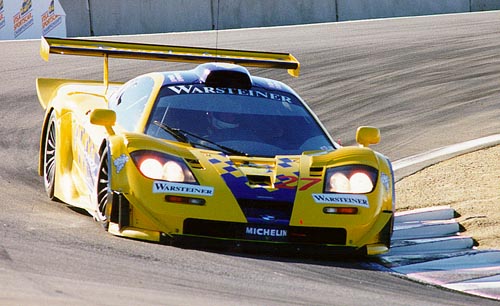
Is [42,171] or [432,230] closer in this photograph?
[432,230]

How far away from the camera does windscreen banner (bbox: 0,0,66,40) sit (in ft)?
72.2

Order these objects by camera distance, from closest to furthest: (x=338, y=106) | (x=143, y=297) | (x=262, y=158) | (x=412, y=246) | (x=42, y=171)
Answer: (x=143, y=297) → (x=262, y=158) → (x=412, y=246) → (x=42, y=171) → (x=338, y=106)

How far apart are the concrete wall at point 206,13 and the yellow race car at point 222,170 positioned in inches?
543

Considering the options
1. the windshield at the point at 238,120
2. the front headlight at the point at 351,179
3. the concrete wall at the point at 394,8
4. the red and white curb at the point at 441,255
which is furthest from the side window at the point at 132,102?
the concrete wall at the point at 394,8

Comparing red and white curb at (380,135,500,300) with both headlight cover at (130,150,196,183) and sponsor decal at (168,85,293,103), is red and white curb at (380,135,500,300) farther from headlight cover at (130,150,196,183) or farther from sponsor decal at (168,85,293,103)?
headlight cover at (130,150,196,183)

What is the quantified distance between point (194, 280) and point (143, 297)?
76 cm

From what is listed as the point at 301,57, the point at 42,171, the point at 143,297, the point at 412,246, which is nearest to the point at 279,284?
the point at 143,297

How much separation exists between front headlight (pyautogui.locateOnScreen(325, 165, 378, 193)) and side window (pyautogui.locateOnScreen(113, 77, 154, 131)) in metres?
1.50

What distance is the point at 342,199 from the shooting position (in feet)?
23.7

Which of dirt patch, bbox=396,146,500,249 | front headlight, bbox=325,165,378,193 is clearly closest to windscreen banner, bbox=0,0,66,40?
dirt patch, bbox=396,146,500,249

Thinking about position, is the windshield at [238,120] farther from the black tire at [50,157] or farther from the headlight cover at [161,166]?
the black tire at [50,157]

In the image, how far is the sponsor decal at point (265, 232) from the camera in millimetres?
7047

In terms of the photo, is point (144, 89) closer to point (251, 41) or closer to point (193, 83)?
point (193, 83)

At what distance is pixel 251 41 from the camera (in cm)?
1947
